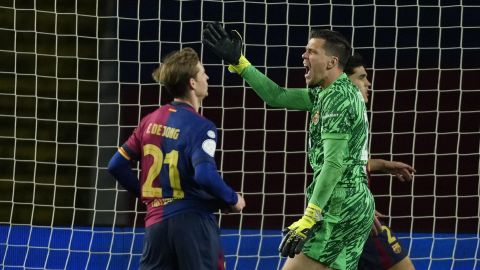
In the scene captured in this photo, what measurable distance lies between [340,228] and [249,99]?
5.09m

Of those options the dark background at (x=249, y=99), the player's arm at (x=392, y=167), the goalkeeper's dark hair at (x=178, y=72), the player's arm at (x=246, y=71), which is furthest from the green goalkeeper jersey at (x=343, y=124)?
the dark background at (x=249, y=99)

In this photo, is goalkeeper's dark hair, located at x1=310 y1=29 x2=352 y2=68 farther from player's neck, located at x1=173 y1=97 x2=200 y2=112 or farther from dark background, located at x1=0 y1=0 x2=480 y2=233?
dark background, located at x1=0 y1=0 x2=480 y2=233

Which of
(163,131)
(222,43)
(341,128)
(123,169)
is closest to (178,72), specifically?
(163,131)

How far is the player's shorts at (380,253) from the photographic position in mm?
6266

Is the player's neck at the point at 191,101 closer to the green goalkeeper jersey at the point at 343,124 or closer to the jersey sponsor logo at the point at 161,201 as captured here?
the jersey sponsor logo at the point at 161,201

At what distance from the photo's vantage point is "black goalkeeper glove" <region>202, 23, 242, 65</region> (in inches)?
223

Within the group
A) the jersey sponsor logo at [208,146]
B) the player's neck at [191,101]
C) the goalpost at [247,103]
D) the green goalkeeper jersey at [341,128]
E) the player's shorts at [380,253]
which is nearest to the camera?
the jersey sponsor logo at [208,146]

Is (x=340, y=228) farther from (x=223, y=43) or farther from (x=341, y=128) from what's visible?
(x=223, y=43)

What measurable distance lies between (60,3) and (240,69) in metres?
5.02

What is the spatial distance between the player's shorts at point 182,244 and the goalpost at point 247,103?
4.50m

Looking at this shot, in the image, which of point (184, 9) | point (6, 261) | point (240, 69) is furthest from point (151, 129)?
point (184, 9)

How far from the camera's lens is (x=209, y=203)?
5.00 metres

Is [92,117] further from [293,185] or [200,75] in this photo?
[200,75]

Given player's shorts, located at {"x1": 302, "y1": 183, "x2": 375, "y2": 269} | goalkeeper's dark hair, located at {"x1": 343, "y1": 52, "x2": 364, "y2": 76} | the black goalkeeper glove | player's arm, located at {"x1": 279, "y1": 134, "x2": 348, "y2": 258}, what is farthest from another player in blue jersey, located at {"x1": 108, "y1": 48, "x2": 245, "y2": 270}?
goalkeeper's dark hair, located at {"x1": 343, "y1": 52, "x2": 364, "y2": 76}
